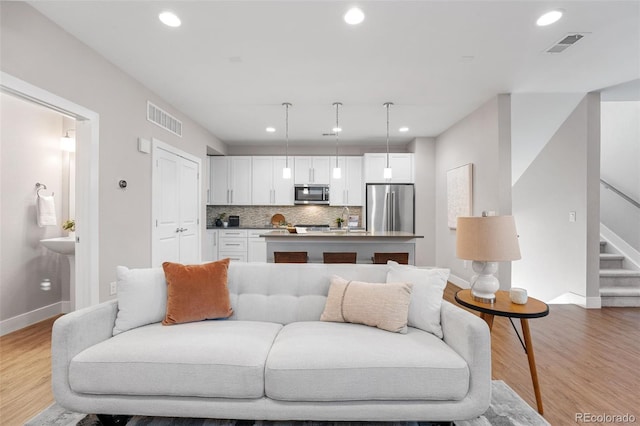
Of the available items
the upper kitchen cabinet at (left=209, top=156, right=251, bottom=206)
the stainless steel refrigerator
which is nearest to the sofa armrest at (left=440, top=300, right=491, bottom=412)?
the stainless steel refrigerator

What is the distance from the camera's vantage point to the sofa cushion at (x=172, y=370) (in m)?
1.55

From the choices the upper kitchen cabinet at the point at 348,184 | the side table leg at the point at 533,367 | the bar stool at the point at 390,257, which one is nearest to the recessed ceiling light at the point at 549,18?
the side table leg at the point at 533,367

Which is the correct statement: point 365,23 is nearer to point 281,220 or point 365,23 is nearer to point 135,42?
point 135,42

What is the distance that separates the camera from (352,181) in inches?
258

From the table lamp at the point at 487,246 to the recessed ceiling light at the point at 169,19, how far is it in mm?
2522

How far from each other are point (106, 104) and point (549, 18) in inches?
151

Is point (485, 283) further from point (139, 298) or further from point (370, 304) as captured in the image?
point (139, 298)

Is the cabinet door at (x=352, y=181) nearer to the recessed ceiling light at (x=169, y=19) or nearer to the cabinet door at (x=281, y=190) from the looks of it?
the cabinet door at (x=281, y=190)

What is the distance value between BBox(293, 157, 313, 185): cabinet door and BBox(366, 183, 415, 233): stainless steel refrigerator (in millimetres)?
1397

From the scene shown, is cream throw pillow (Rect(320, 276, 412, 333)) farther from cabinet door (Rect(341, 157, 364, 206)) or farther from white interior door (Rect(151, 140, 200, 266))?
cabinet door (Rect(341, 157, 364, 206))

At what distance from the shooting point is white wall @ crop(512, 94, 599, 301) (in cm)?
397

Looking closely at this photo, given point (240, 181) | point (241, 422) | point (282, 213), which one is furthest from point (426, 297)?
point (240, 181)

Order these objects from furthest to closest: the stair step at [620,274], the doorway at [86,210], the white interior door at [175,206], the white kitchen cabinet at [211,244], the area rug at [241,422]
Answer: the white kitchen cabinet at [211,244], the stair step at [620,274], the white interior door at [175,206], the doorway at [86,210], the area rug at [241,422]

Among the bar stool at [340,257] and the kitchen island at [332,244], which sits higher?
the kitchen island at [332,244]
